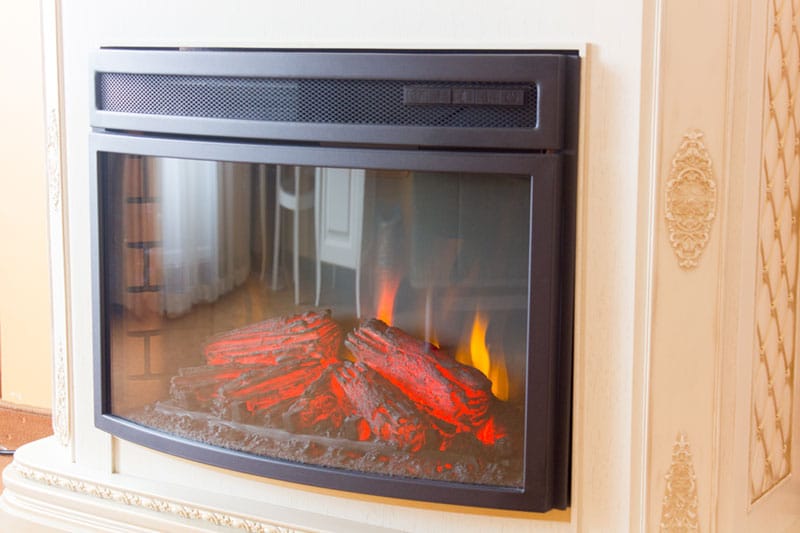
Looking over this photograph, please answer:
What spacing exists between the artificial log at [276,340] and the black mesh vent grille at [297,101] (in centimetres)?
37

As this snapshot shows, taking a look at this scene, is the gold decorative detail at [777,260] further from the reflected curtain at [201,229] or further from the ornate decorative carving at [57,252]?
the ornate decorative carving at [57,252]

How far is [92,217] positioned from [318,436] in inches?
25.3

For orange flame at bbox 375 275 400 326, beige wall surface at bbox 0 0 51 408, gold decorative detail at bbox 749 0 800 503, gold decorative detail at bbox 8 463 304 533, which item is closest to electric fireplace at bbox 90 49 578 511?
orange flame at bbox 375 275 400 326

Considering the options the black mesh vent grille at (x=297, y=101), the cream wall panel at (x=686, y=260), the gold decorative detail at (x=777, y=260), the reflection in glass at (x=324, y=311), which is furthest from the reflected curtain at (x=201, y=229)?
the gold decorative detail at (x=777, y=260)

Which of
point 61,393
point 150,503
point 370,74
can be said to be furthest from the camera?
point 61,393

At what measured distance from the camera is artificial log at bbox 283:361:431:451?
1.86 metres

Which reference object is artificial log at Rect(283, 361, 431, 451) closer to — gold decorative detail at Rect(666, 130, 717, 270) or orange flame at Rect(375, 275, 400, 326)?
orange flame at Rect(375, 275, 400, 326)

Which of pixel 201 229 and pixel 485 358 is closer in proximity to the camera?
pixel 485 358

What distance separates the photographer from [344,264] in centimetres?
190

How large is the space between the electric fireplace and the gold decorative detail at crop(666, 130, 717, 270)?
0.17 m

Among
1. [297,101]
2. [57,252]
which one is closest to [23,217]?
[57,252]

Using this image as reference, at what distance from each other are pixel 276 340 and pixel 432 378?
0.33 metres

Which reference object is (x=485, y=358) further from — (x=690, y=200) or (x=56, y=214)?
(x=56, y=214)

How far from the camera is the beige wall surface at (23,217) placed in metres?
2.86
